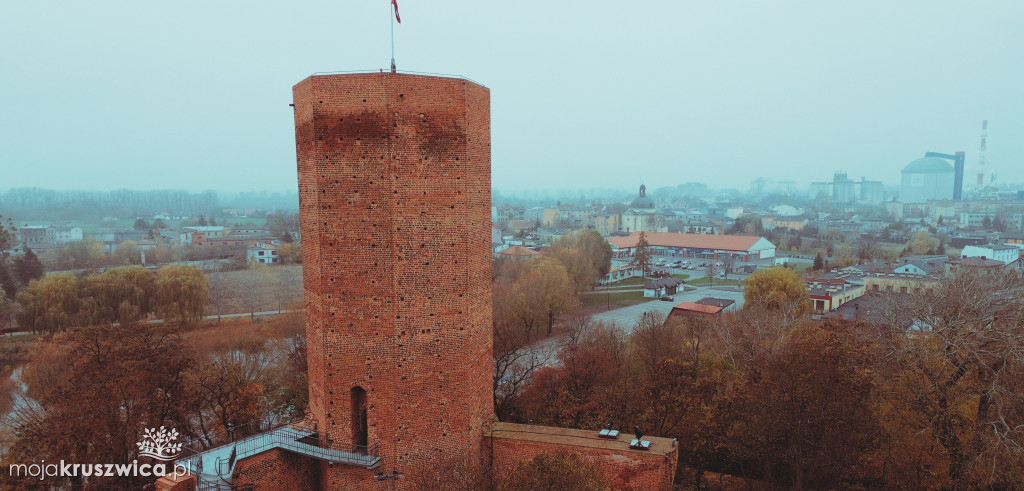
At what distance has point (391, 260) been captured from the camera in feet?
42.4

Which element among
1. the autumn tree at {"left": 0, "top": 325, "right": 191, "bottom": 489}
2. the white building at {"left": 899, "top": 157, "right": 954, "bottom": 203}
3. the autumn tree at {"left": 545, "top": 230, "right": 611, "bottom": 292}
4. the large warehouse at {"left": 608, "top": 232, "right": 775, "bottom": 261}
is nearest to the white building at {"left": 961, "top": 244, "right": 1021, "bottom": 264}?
the large warehouse at {"left": 608, "top": 232, "right": 775, "bottom": 261}

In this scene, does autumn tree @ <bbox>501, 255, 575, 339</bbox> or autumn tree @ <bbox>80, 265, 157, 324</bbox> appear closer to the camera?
autumn tree @ <bbox>80, 265, 157, 324</bbox>

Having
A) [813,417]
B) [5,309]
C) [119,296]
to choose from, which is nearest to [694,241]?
[119,296]

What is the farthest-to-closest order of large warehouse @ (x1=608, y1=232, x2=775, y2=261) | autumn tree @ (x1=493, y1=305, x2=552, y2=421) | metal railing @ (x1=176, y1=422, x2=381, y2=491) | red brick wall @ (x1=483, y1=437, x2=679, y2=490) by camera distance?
1. large warehouse @ (x1=608, y1=232, x2=775, y2=261)
2. autumn tree @ (x1=493, y1=305, x2=552, y2=421)
3. red brick wall @ (x1=483, y1=437, x2=679, y2=490)
4. metal railing @ (x1=176, y1=422, x2=381, y2=491)

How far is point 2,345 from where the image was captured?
115ft

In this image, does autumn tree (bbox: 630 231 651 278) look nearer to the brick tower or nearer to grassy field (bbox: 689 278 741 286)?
grassy field (bbox: 689 278 741 286)

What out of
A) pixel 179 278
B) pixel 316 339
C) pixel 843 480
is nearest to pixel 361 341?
pixel 316 339

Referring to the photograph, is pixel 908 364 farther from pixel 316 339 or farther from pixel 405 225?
pixel 316 339

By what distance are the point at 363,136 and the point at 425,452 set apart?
7356mm

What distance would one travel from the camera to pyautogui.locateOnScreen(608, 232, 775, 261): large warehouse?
86.3 meters

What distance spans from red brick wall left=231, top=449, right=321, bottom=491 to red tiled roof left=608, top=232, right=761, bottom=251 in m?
76.0

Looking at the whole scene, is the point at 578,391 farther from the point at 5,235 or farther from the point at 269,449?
the point at 5,235

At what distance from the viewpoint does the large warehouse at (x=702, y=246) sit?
86319 millimetres

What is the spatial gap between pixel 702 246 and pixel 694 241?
2.40 metres
